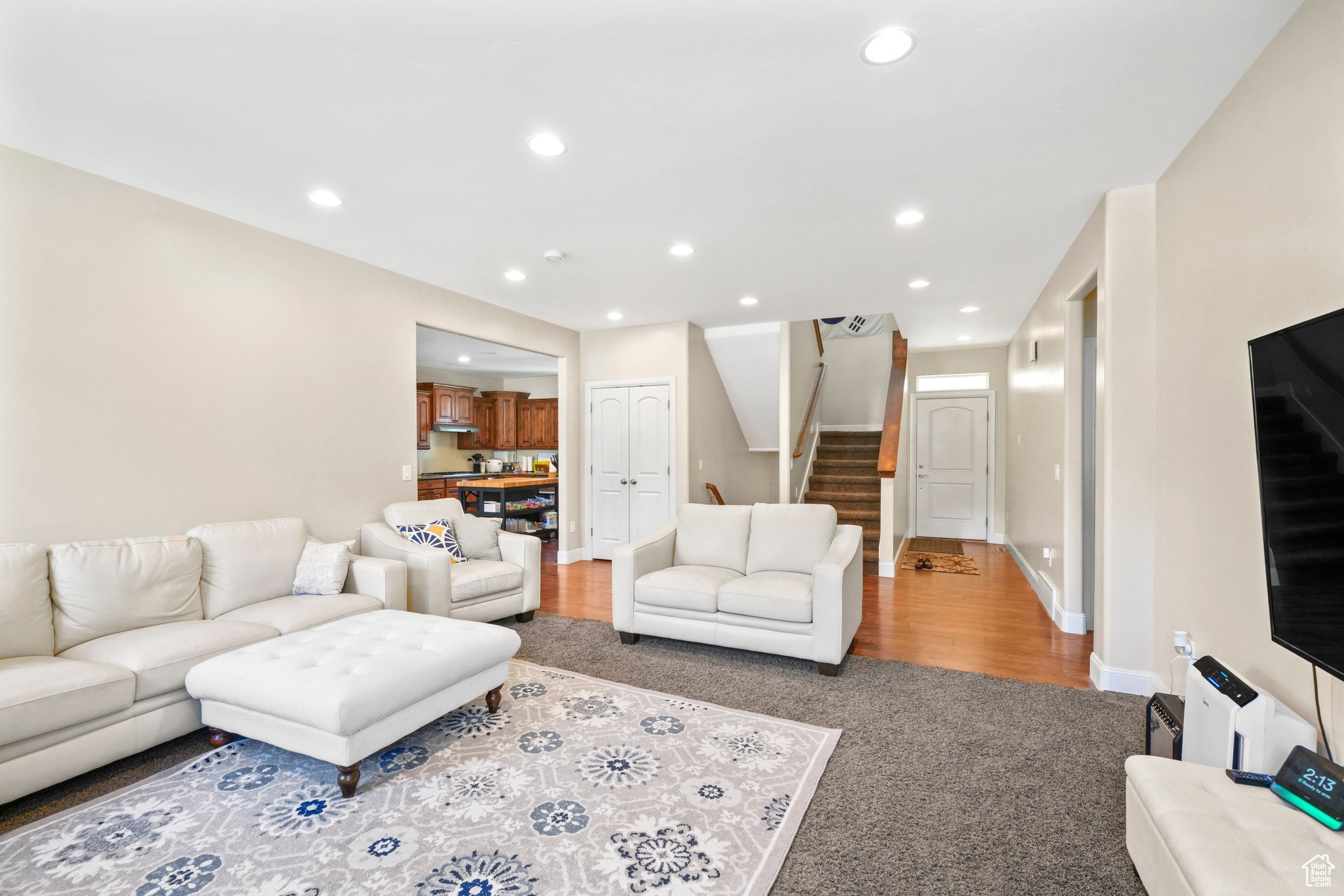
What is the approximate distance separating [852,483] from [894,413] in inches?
49.2

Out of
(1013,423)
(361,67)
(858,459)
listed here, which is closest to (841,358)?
(858,459)

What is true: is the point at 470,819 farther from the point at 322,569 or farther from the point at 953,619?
the point at 953,619

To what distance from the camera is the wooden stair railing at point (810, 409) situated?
686cm

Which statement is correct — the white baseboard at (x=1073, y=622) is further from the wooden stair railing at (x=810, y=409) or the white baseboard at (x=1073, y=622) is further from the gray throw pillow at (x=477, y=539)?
the gray throw pillow at (x=477, y=539)

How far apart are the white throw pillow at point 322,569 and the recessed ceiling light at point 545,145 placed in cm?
239

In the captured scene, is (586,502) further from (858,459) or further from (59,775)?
(59,775)

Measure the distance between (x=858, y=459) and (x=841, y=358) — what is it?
5.37 feet


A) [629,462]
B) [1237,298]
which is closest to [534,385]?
[629,462]

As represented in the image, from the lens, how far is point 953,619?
4281mm

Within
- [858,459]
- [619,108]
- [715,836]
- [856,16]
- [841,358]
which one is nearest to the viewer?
[856,16]

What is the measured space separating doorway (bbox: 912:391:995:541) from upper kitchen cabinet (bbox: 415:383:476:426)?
21.2ft

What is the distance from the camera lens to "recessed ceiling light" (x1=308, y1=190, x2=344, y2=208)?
298 centimetres

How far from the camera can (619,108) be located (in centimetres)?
224

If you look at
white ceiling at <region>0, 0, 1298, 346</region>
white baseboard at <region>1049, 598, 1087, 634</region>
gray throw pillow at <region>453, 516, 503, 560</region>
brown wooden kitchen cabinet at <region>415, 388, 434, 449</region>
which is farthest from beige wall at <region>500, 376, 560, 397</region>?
white baseboard at <region>1049, 598, 1087, 634</region>
